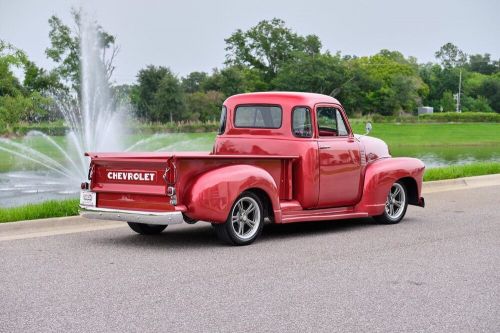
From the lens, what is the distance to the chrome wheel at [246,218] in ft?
31.8

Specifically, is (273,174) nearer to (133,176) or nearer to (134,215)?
(133,176)

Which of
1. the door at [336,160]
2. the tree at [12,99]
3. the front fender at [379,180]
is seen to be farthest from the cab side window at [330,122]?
the tree at [12,99]

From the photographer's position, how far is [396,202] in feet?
→ 39.4

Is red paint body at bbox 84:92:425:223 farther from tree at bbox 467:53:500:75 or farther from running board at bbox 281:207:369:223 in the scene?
tree at bbox 467:53:500:75

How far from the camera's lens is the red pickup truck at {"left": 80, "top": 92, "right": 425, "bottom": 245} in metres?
9.23

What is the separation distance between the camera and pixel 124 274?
25.8 ft

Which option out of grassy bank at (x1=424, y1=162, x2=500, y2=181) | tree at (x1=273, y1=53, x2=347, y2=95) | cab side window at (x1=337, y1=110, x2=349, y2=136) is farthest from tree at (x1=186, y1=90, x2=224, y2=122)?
cab side window at (x1=337, y1=110, x2=349, y2=136)

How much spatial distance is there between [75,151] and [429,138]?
30647mm

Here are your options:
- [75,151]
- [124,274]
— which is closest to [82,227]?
[124,274]

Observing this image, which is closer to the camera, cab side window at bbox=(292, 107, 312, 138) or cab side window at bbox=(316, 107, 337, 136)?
cab side window at bbox=(292, 107, 312, 138)

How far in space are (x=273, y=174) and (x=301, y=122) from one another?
0.99m

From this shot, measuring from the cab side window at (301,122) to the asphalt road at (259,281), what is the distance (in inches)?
51.4

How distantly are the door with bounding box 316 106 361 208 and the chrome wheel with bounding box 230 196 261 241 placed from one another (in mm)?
1195

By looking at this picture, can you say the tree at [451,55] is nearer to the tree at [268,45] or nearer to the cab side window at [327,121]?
the tree at [268,45]
